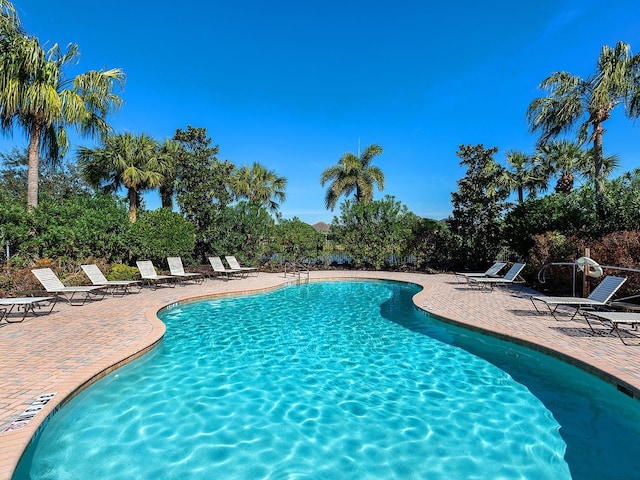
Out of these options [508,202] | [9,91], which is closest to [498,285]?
[508,202]

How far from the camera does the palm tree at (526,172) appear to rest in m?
19.2

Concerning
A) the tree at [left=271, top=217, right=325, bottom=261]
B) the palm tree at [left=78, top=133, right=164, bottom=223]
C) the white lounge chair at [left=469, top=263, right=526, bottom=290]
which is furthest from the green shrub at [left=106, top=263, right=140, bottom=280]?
the white lounge chair at [left=469, top=263, right=526, bottom=290]

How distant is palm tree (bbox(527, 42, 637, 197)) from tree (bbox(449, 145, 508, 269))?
2874 mm

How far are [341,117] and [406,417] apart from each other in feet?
68.3

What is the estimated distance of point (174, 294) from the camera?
1095cm

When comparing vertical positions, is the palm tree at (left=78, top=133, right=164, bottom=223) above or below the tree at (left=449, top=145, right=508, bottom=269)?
above

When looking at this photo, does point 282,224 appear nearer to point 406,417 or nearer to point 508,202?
point 508,202

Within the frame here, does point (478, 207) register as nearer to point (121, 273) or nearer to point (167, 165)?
point (121, 273)

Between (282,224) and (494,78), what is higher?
(494,78)

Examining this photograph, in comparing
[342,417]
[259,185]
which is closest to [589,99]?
[342,417]

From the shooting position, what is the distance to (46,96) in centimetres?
1131

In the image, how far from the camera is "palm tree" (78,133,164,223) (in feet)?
61.1

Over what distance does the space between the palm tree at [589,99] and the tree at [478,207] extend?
2.87 metres

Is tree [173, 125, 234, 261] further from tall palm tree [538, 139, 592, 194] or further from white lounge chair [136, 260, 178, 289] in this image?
tall palm tree [538, 139, 592, 194]
